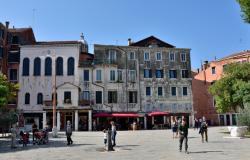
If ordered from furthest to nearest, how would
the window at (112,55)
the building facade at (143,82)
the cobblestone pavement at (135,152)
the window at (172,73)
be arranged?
the window at (172,73) < the window at (112,55) < the building facade at (143,82) < the cobblestone pavement at (135,152)

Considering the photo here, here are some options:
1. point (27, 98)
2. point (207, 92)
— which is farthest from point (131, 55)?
point (207, 92)

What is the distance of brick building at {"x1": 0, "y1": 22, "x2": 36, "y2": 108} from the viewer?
158 feet

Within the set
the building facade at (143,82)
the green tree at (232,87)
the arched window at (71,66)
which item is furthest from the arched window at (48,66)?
the green tree at (232,87)

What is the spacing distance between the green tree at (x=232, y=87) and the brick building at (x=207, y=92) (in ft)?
70.2

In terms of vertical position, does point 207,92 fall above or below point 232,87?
above

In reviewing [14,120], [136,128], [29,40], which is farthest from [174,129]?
[29,40]

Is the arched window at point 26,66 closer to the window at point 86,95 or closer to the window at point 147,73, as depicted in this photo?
the window at point 86,95

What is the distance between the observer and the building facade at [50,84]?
4634cm

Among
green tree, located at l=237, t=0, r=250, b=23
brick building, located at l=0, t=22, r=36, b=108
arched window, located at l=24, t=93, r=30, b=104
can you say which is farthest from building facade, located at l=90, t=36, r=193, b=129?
green tree, located at l=237, t=0, r=250, b=23

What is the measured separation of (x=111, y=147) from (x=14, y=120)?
16283 mm

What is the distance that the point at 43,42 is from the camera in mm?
52750

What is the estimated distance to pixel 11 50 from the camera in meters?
49.3

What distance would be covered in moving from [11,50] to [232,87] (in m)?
29.8

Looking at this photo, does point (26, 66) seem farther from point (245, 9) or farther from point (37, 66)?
point (245, 9)
